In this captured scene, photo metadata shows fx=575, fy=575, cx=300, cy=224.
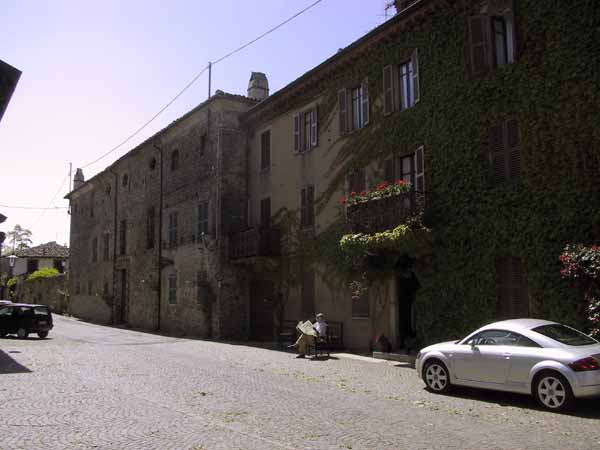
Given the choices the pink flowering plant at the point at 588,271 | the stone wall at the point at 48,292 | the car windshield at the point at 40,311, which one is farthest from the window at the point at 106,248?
the pink flowering plant at the point at 588,271

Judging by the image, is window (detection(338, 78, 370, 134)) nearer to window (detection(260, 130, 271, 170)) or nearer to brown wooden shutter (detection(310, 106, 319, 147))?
brown wooden shutter (detection(310, 106, 319, 147))

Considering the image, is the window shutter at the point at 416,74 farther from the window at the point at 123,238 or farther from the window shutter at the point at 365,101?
the window at the point at 123,238

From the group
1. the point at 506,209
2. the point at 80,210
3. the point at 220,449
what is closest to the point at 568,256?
the point at 506,209

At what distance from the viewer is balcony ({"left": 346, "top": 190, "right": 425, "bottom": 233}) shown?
15250 mm

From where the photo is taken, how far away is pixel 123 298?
35594mm

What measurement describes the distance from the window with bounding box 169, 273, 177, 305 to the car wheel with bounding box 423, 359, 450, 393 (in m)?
19.0

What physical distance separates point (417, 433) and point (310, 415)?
1725mm

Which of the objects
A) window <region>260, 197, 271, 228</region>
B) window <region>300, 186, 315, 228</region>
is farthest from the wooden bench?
window <region>260, 197, 271, 228</region>

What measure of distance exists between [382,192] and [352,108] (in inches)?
168

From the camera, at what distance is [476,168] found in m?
14.4

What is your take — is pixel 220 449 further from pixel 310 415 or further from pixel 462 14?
pixel 462 14

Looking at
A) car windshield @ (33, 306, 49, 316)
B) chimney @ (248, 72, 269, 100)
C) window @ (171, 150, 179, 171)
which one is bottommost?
car windshield @ (33, 306, 49, 316)

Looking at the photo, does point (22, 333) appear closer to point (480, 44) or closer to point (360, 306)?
point (360, 306)

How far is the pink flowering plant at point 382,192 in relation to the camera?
51.1ft
